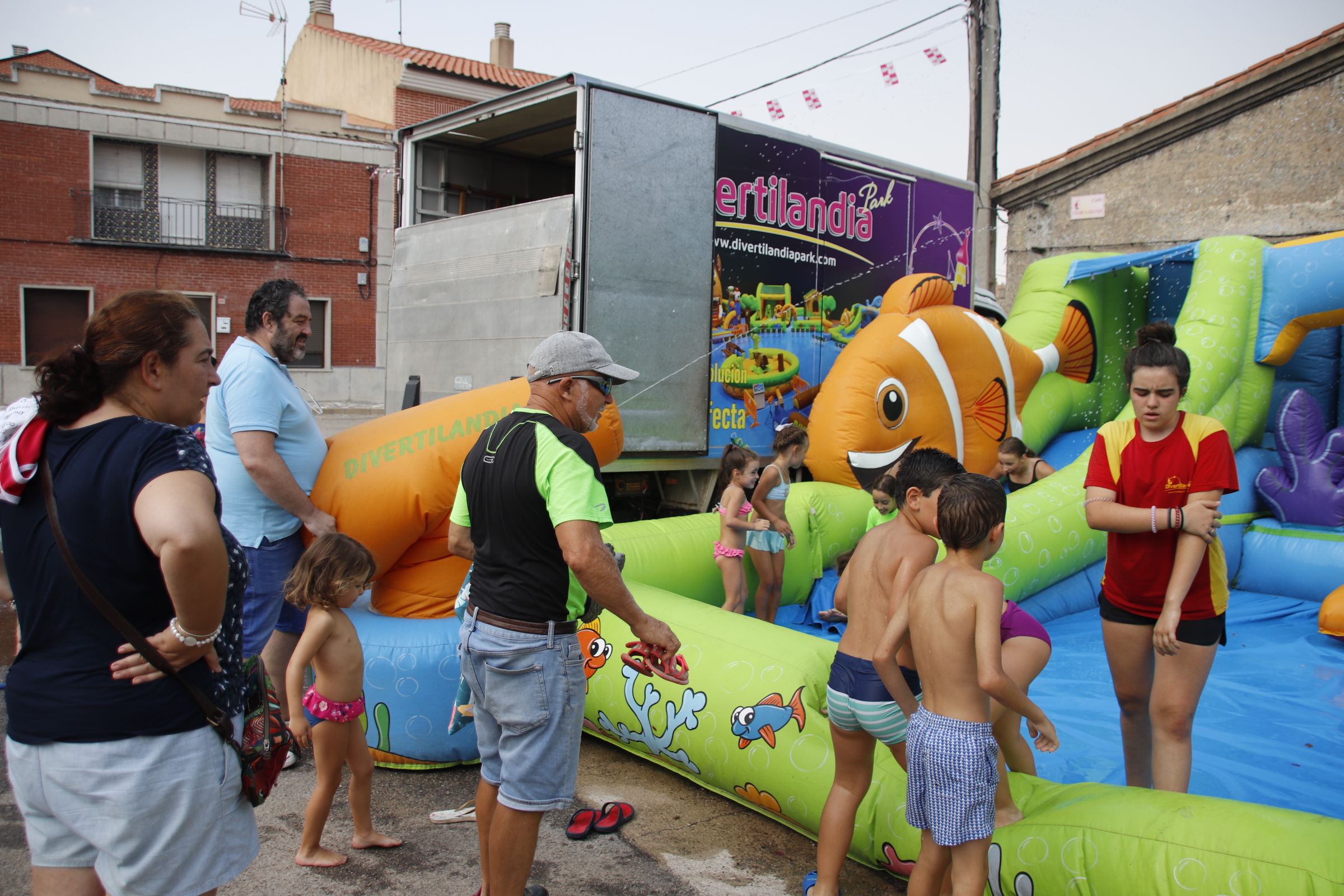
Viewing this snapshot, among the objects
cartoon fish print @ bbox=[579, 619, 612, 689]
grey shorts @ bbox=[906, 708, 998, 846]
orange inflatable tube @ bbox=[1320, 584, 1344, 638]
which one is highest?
grey shorts @ bbox=[906, 708, 998, 846]

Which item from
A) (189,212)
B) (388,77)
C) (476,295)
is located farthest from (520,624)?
(388,77)

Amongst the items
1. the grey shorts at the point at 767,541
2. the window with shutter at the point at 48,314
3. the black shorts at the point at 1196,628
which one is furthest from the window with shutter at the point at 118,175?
the black shorts at the point at 1196,628

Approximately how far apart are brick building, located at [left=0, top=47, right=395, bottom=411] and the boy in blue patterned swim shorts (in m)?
21.5

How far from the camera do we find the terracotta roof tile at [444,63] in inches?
930

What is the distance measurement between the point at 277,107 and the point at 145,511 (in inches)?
1064

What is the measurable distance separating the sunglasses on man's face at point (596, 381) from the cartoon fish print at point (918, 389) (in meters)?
3.92

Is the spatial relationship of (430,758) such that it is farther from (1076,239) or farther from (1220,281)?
(1076,239)

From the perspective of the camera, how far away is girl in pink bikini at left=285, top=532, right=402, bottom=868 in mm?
3100

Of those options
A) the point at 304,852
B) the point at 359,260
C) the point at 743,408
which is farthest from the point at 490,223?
the point at 359,260

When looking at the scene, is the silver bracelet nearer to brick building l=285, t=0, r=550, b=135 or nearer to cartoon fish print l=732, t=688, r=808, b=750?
cartoon fish print l=732, t=688, r=808, b=750

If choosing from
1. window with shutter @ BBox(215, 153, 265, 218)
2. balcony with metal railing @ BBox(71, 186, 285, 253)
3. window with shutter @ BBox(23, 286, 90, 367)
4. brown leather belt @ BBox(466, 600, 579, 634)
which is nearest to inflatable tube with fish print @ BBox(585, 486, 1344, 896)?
brown leather belt @ BBox(466, 600, 579, 634)

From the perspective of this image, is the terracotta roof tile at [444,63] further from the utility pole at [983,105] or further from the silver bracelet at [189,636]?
the silver bracelet at [189,636]

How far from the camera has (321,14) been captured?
2780 centimetres

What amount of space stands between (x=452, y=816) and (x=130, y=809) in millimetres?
1832
